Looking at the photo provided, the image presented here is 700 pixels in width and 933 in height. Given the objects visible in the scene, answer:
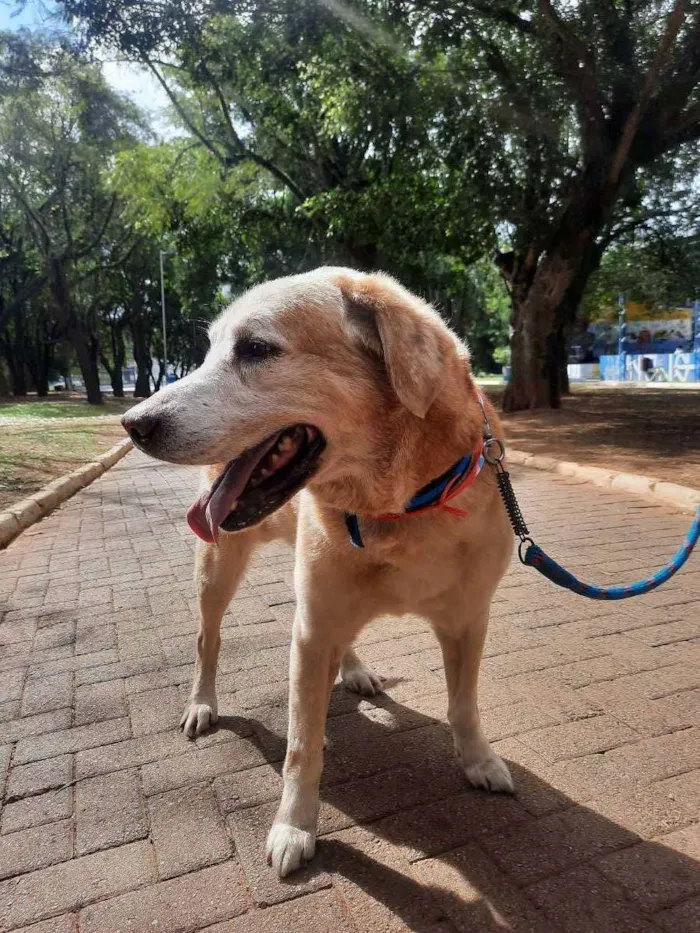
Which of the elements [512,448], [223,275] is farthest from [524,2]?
[223,275]

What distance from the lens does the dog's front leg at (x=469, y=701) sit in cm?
238

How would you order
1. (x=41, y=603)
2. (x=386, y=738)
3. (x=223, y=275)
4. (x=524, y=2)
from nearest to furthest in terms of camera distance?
1. (x=386, y=738)
2. (x=41, y=603)
3. (x=524, y=2)
4. (x=223, y=275)

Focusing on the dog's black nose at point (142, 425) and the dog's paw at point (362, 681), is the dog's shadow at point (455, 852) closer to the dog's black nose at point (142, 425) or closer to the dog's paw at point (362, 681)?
the dog's paw at point (362, 681)

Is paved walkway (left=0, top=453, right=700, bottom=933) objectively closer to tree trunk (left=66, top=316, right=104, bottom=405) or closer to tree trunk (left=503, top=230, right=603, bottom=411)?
tree trunk (left=503, top=230, right=603, bottom=411)

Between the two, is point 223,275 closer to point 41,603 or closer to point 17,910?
point 41,603

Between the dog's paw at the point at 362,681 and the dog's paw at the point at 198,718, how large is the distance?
619mm

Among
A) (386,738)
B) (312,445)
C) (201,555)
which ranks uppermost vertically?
(312,445)

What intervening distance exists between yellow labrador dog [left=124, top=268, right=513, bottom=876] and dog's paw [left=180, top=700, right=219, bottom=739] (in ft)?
2.54

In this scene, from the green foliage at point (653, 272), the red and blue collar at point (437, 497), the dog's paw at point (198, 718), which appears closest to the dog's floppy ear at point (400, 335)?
the red and blue collar at point (437, 497)

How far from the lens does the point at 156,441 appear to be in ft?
6.29

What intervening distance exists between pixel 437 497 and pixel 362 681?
136 centimetres

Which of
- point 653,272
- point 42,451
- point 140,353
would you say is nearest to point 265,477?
point 42,451

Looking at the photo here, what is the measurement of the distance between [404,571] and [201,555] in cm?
119

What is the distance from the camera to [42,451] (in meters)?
12.7
